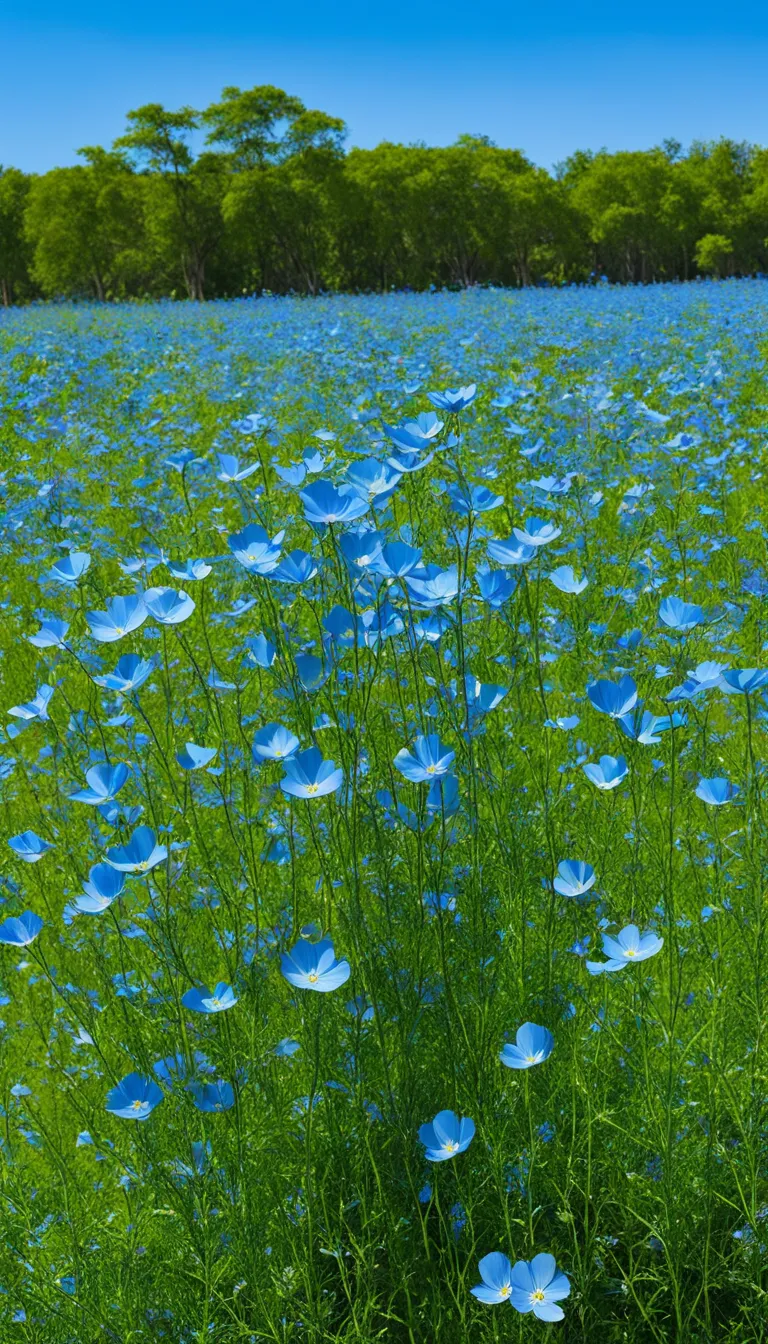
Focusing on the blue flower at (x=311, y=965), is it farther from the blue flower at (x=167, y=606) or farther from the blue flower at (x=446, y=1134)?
the blue flower at (x=167, y=606)

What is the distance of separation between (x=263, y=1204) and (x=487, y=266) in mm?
61400

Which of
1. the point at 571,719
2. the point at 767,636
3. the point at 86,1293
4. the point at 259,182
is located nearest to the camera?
the point at 86,1293

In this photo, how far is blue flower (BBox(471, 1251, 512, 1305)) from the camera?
154 cm

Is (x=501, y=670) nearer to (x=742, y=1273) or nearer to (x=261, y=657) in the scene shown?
(x=261, y=657)

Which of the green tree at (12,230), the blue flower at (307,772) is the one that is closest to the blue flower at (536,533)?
the blue flower at (307,772)

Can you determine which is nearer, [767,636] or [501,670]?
[501,670]

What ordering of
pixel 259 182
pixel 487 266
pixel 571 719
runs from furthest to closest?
pixel 487 266 < pixel 259 182 < pixel 571 719

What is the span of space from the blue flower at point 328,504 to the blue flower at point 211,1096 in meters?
0.99

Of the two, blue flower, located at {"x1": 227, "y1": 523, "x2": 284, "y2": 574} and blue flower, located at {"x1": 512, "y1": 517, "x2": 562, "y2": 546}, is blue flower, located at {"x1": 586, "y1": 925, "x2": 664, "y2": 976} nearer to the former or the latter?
blue flower, located at {"x1": 512, "y1": 517, "x2": 562, "y2": 546}

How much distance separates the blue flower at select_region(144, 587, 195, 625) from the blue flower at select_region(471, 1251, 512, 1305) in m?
1.08

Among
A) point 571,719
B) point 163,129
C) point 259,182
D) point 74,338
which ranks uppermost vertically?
point 163,129

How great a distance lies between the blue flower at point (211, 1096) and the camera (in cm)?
179

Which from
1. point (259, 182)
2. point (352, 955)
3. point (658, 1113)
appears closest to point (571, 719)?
point (352, 955)

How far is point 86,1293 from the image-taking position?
1.78 metres
